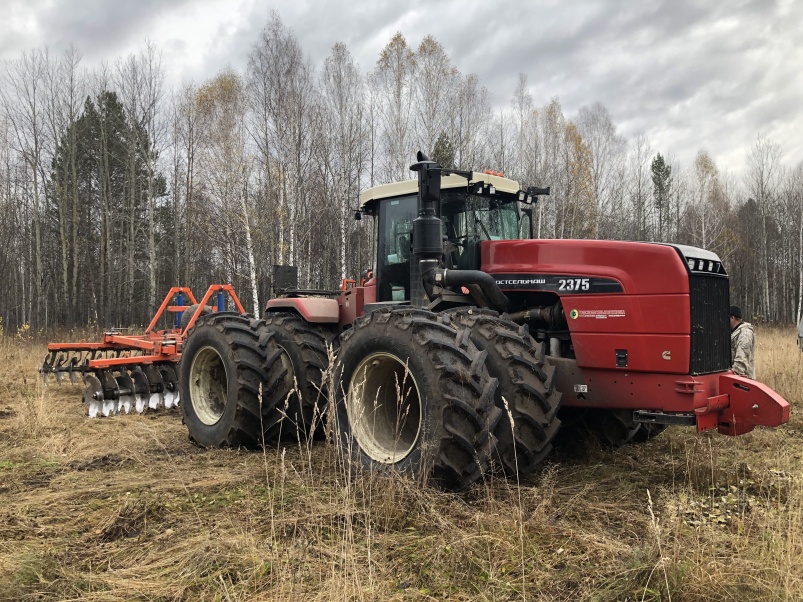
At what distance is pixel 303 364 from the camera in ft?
20.0

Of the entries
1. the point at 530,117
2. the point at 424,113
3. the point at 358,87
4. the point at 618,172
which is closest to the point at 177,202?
the point at 358,87

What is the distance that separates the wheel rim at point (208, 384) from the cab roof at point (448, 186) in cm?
236

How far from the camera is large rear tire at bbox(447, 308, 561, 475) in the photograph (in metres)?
4.01

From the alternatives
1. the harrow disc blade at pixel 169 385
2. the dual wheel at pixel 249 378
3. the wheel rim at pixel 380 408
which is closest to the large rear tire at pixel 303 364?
the dual wheel at pixel 249 378

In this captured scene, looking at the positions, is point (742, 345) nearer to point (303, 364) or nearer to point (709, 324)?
point (709, 324)

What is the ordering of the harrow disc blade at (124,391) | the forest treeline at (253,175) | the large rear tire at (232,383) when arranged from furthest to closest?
the forest treeline at (253,175) < the harrow disc blade at (124,391) < the large rear tire at (232,383)

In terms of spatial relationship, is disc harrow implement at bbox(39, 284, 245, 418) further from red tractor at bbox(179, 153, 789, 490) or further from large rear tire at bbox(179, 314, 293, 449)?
red tractor at bbox(179, 153, 789, 490)

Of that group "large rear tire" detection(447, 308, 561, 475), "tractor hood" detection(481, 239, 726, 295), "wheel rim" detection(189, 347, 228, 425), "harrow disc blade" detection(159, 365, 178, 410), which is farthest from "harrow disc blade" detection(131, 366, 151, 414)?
"large rear tire" detection(447, 308, 561, 475)

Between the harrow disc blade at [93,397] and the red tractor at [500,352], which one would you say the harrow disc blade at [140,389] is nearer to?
the harrow disc blade at [93,397]

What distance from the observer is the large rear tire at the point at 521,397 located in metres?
4.01

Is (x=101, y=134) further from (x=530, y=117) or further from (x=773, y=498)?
(x=773, y=498)

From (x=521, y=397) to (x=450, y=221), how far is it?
2013 millimetres

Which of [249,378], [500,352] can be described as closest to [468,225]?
[500,352]

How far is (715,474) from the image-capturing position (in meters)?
4.54
